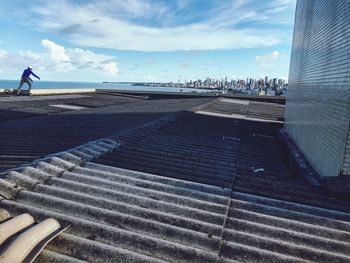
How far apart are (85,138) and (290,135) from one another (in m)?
8.83

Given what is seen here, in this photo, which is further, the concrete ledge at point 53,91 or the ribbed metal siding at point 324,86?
the concrete ledge at point 53,91

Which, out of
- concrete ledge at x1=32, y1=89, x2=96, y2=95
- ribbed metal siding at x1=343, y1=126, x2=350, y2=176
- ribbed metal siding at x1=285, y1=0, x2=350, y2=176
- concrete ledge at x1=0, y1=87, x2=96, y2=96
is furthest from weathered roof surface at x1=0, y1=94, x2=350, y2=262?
concrete ledge at x1=32, y1=89, x2=96, y2=95

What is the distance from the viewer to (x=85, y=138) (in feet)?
29.3

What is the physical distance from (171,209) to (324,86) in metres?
6.32

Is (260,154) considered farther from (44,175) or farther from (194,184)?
(44,175)

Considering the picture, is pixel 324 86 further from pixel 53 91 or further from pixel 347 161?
pixel 53 91

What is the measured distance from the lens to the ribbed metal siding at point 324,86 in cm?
700

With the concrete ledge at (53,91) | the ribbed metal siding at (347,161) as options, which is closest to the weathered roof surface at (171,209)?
the ribbed metal siding at (347,161)

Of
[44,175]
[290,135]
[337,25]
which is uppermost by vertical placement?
[337,25]

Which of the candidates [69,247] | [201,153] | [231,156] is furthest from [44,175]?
[231,156]

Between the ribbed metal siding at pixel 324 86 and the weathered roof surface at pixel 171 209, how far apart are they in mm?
1451

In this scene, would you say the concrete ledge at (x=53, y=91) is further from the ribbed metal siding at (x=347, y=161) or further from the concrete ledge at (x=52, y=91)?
the ribbed metal siding at (x=347, y=161)

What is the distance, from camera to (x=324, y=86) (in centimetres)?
890

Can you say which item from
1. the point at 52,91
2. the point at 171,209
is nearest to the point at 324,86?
Result: the point at 171,209
